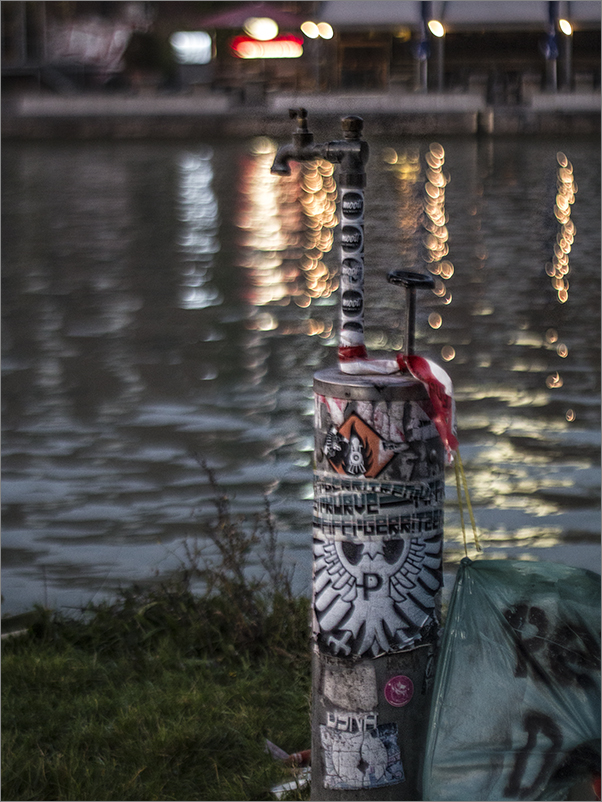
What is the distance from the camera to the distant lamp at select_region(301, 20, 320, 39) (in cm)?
4194

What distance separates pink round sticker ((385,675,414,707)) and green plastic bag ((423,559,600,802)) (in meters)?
0.06

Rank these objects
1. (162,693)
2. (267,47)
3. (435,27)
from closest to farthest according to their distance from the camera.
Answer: (162,693) < (435,27) < (267,47)

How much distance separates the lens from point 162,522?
213 inches

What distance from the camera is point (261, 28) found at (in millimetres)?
46906

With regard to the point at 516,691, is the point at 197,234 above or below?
above

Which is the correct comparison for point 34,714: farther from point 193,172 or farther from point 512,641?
point 193,172

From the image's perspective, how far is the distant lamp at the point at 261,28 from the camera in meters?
46.3

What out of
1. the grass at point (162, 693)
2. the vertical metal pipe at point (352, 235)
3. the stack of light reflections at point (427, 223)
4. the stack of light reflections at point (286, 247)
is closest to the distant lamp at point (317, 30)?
the stack of light reflections at point (427, 223)

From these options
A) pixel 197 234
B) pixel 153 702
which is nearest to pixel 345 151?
pixel 153 702

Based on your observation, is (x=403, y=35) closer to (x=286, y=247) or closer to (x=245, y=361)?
(x=286, y=247)

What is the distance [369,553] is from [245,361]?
19.5 feet

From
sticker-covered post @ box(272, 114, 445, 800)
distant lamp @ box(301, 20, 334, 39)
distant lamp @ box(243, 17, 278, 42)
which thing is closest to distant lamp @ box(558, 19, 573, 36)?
distant lamp @ box(301, 20, 334, 39)

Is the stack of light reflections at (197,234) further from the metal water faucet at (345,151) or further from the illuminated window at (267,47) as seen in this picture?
the illuminated window at (267,47)

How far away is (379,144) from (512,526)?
3058 cm
